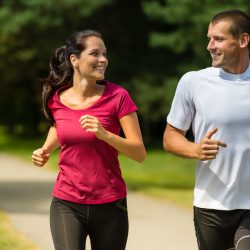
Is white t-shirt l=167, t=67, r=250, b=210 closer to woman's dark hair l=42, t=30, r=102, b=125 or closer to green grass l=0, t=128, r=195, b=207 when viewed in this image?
woman's dark hair l=42, t=30, r=102, b=125

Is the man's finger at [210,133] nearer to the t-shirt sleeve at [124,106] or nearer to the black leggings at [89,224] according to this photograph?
the t-shirt sleeve at [124,106]

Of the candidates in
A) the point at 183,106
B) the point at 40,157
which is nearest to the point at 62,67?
the point at 40,157

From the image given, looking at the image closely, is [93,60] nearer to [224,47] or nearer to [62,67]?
[62,67]

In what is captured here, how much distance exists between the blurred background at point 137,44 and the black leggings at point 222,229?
534 inches

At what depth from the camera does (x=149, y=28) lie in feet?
115

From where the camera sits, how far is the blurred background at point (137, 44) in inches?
987

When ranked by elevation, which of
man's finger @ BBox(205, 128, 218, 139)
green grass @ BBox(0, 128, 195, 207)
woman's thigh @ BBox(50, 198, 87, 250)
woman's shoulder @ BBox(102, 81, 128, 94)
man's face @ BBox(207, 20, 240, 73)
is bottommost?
green grass @ BBox(0, 128, 195, 207)

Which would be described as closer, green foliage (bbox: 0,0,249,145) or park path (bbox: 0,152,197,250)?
park path (bbox: 0,152,197,250)

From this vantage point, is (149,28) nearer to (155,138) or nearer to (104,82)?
(155,138)

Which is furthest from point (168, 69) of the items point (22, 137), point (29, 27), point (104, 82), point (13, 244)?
point (104, 82)

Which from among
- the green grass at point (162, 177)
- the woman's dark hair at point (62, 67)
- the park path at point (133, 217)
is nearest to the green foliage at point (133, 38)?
the green grass at point (162, 177)

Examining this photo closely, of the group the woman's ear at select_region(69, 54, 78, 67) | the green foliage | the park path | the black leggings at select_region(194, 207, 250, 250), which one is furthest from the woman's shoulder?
the green foliage

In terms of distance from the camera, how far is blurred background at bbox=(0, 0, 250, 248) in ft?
82.3

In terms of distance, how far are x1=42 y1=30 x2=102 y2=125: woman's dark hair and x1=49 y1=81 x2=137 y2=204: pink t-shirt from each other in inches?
11.3
